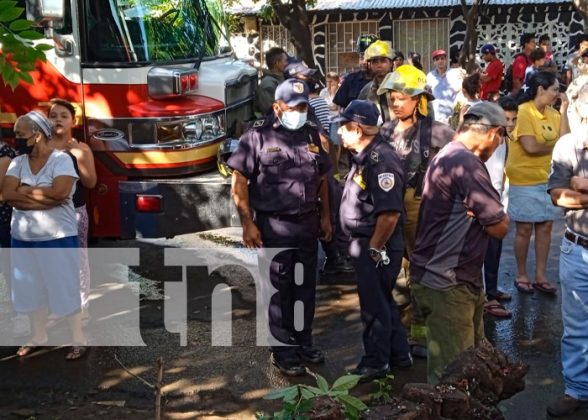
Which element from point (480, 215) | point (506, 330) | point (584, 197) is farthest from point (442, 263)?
point (506, 330)

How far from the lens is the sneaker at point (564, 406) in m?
4.83

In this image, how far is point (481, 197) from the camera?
4.22 meters

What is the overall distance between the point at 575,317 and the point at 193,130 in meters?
3.25

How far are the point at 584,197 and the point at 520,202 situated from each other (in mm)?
2380

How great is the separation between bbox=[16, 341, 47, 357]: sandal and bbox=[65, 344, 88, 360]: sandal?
0.24m

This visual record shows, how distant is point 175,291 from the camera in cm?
751

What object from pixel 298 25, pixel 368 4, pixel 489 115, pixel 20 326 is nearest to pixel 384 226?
pixel 489 115

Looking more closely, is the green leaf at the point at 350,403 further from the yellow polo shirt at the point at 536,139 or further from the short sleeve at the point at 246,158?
the yellow polo shirt at the point at 536,139

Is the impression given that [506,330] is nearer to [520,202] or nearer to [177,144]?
[520,202]

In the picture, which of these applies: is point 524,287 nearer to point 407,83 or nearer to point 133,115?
point 407,83

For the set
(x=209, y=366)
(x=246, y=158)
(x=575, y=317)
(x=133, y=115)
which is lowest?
(x=209, y=366)

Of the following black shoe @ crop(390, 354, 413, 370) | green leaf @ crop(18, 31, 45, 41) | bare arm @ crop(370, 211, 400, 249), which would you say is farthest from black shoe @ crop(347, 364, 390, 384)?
green leaf @ crop(18, 31, 45, 41)

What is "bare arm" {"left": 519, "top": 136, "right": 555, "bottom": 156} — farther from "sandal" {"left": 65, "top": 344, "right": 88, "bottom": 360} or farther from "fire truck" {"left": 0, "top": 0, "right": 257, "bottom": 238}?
"sandal" {"left": 65, "top": 344, "right": 88, "bottom": 360}

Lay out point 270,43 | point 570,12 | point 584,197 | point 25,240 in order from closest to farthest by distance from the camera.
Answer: point 584,197 < point 25,240 < point 570,12 < point 270,43
